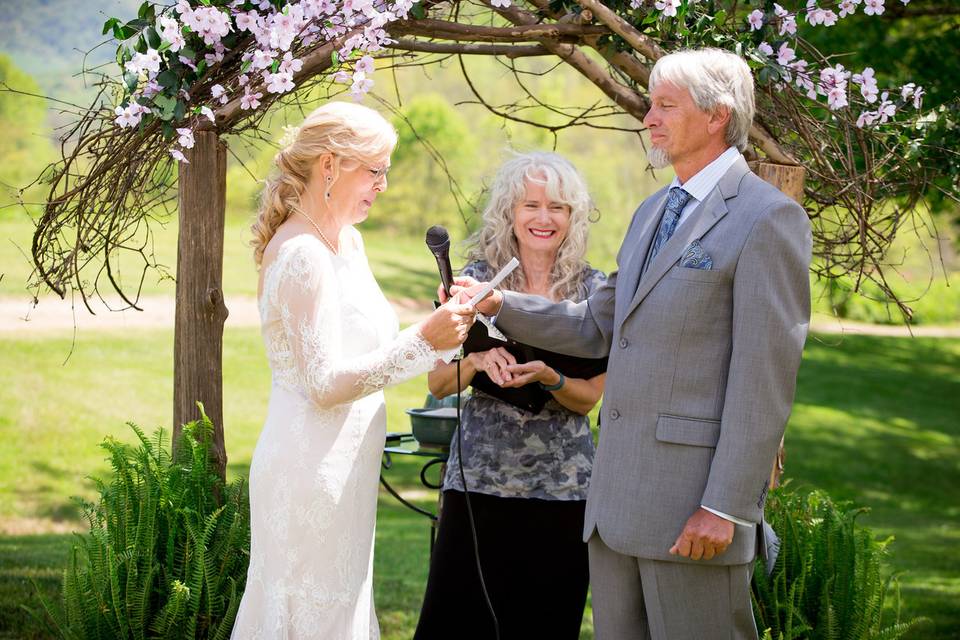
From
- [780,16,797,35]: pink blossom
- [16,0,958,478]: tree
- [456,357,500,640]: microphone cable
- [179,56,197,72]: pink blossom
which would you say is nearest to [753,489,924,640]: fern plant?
[456,357,500,640]: microphone cable

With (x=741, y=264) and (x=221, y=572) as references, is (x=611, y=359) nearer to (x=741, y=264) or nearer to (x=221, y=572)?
(x=741, y=264)

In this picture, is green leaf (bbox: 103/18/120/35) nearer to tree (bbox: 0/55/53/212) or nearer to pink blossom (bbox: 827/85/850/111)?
pink blossom (bbox: 827/85/850/111)

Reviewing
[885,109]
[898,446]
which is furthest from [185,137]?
[898,446]

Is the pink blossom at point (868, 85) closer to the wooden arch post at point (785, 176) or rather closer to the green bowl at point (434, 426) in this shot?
the wooden arch post at point (785, 176)

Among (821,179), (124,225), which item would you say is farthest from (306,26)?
(821,179)

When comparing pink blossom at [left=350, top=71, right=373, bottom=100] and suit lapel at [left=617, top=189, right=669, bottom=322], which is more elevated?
pink blossom at [left=350, top=71, right=373, bottom=100]

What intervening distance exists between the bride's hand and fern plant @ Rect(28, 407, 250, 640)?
1.07 metres

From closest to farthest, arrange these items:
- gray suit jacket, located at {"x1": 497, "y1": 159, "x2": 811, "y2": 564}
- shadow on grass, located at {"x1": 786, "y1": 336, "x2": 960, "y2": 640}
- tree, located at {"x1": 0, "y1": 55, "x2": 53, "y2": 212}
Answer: gray suit jacket, located at {"x1": 497, "y1": 159, "x2": 811, "y2": 564} → shadow on grass, located at {"x1": 786, "y1": 336, "x2": 960, "y2": 640} → tree, located at {"x1": 0, "y1": 55, "x2": 53, "y2": 212}

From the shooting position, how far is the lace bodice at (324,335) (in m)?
2.46

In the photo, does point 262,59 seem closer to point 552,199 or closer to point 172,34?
point 172,34

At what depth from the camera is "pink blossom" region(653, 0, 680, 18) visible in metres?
3.01

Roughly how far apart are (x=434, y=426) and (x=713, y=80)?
6.54ft

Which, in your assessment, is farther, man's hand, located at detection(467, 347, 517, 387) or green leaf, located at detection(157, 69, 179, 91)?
man's hand, located at detection(467, 347, 517, 387)

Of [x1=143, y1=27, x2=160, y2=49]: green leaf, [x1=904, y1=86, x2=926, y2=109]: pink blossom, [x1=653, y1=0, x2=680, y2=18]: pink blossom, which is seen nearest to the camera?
[x1=143, y1=27, x2=160, y2=49]: green leaf
